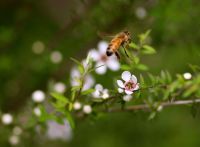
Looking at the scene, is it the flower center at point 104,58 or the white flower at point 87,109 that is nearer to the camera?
the white flower at point 87,109

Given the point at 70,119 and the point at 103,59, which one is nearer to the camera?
the point at 70,119

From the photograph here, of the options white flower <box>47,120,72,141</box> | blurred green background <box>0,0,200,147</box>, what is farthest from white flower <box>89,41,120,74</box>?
white flower <box>47,120,72,141</box>

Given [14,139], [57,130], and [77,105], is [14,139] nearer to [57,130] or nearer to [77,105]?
[57,130]

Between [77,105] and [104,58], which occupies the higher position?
[104,58]

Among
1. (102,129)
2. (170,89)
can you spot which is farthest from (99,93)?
(102,129)

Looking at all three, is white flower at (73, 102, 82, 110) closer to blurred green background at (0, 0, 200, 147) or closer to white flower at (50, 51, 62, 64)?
blurred green background at (0, 0, 200, 147)

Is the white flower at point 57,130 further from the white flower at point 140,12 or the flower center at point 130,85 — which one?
the flower center at point 130,85

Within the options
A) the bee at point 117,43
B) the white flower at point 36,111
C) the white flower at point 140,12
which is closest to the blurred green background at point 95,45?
the white flower at point 140,12

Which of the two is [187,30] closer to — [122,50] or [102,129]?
[122,50]

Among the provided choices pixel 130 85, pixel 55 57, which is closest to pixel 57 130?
pixel 55 57
